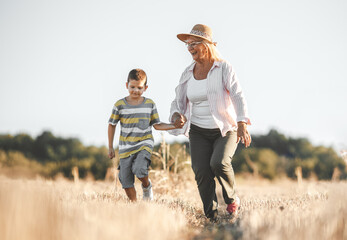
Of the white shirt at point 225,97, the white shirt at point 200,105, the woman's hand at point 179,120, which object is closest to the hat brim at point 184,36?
the white shirt at point 225,97

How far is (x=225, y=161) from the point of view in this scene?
13.3ft

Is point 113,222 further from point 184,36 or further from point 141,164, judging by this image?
point 184,36

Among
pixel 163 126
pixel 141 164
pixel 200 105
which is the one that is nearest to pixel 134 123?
pixel 163 126

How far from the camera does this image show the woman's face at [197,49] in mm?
4305

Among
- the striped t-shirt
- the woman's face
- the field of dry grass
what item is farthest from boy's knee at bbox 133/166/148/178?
the field of dry grass

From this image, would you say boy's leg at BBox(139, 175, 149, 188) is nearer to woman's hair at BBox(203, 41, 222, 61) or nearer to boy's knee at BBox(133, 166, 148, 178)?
boy's knee at BBox(133, 166, 148, 178)

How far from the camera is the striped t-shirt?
15.3ft

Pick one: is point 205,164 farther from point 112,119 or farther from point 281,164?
point 281,164

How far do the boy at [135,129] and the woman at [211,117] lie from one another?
0.38 meters

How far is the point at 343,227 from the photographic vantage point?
2545 millimetres

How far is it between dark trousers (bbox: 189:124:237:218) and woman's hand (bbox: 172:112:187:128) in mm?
120

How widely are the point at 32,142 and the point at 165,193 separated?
22.2 m

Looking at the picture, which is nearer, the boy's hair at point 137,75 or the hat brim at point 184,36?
the hat brim at point 184,36

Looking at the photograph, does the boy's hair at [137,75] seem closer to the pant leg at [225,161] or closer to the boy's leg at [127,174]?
the boy's leg at [127,174]
